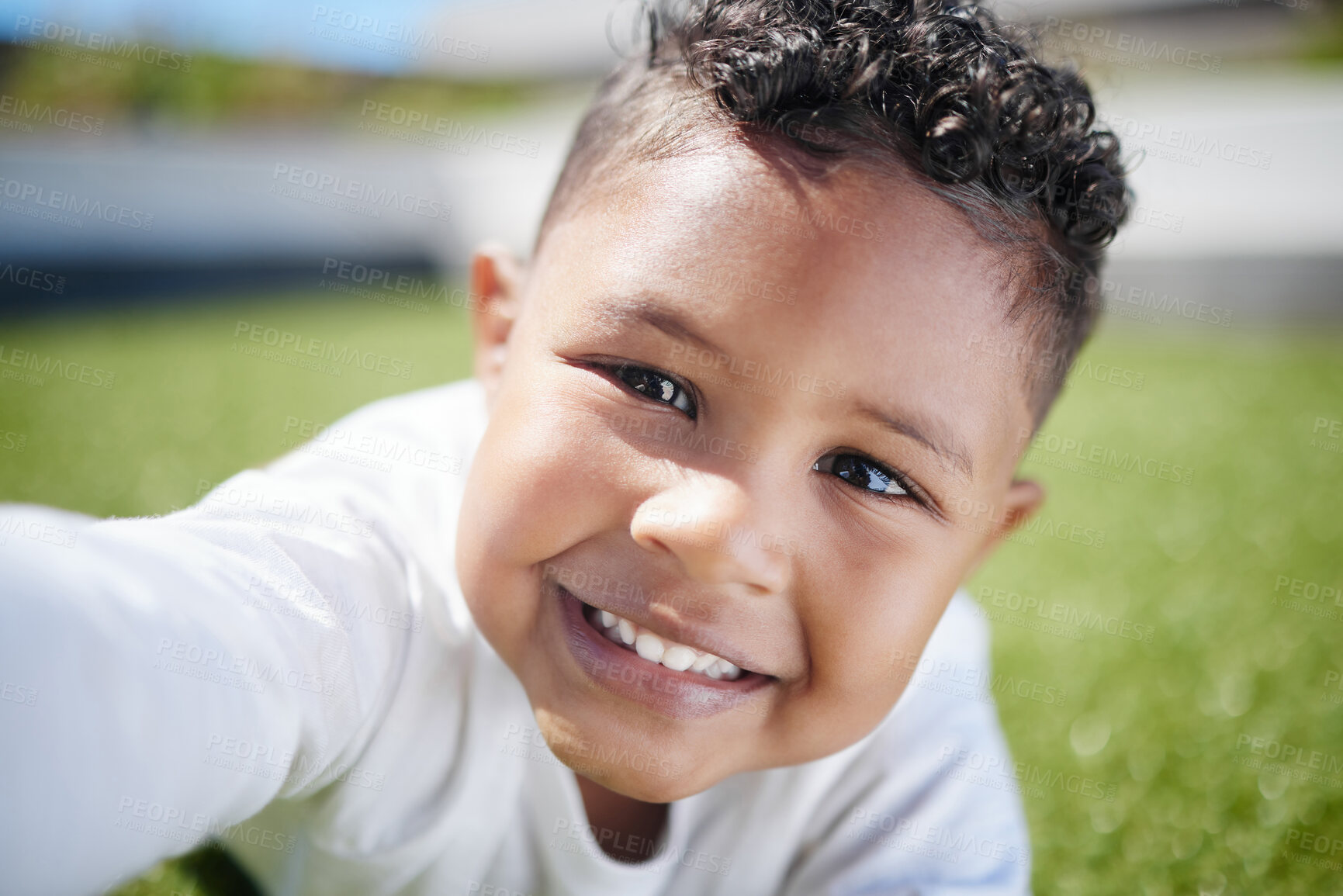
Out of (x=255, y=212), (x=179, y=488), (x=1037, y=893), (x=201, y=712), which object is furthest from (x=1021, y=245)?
(x=255, y=212)

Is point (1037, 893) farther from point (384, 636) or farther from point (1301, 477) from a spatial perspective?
point (1301, 477)

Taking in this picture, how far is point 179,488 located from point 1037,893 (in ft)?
8.74

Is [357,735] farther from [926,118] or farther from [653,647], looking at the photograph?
[926,118]

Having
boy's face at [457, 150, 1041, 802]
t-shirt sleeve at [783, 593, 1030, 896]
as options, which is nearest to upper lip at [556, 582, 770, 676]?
boy's face at [457, 150, 1041, 802]

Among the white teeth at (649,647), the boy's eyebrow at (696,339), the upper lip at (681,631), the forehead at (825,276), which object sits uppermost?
the forehead at (825,276)

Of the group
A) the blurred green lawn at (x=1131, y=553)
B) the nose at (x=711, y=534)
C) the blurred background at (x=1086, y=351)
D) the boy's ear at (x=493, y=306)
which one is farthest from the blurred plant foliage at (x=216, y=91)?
the nose at (x=711, y=534)

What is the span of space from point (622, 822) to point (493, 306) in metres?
0.87

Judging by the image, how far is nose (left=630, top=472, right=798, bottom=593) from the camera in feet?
3.17

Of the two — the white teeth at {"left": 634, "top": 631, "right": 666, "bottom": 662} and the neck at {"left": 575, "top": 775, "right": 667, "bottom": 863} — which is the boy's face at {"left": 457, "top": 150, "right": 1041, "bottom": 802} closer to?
the white teeth at {"left": 634, "top": 631, "right": 666, "bottom": 662}

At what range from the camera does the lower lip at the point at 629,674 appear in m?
1.11

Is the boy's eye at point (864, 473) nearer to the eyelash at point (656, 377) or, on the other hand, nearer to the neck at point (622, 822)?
the eyelash at point (656, 377)

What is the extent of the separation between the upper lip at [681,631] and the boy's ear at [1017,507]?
1.75 ft

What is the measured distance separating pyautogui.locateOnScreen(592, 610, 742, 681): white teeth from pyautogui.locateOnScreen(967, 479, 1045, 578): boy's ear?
52cm

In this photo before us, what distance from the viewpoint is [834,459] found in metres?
1.09
